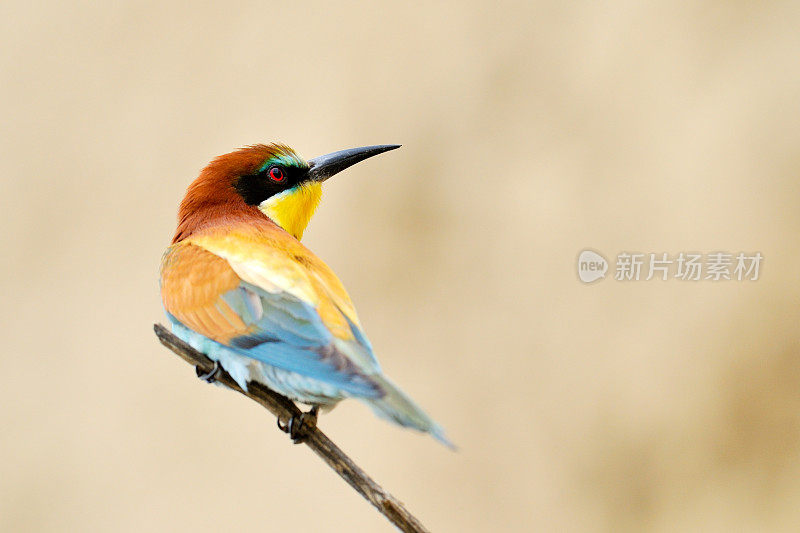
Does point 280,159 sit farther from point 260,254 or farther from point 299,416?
point 299,416

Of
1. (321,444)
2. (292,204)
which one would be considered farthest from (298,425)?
(292,204)

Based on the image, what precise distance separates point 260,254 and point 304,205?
6.3 inches

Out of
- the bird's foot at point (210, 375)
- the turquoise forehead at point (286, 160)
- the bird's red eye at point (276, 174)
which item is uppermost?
the turquoise forehead at point (286, 160)

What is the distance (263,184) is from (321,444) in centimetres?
44

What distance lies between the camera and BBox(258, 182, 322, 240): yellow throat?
93 cm

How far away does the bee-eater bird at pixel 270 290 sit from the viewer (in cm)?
64

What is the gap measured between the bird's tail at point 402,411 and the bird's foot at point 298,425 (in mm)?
97

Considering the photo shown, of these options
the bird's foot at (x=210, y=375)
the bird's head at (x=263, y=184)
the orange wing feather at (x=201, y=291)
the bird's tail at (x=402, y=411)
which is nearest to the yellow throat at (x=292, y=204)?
the bird's head at (x=263, y=184)

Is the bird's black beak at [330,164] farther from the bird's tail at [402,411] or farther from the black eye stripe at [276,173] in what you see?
the bird's tail at [402,411]

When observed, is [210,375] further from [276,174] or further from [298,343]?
[276,174]

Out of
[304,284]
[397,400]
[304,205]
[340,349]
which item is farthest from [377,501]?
[304,205]

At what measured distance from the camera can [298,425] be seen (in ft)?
2.05

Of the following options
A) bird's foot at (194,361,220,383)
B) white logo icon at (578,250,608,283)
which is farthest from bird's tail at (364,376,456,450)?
white logo icon at (578,250,608,283)

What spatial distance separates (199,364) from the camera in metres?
0.63
